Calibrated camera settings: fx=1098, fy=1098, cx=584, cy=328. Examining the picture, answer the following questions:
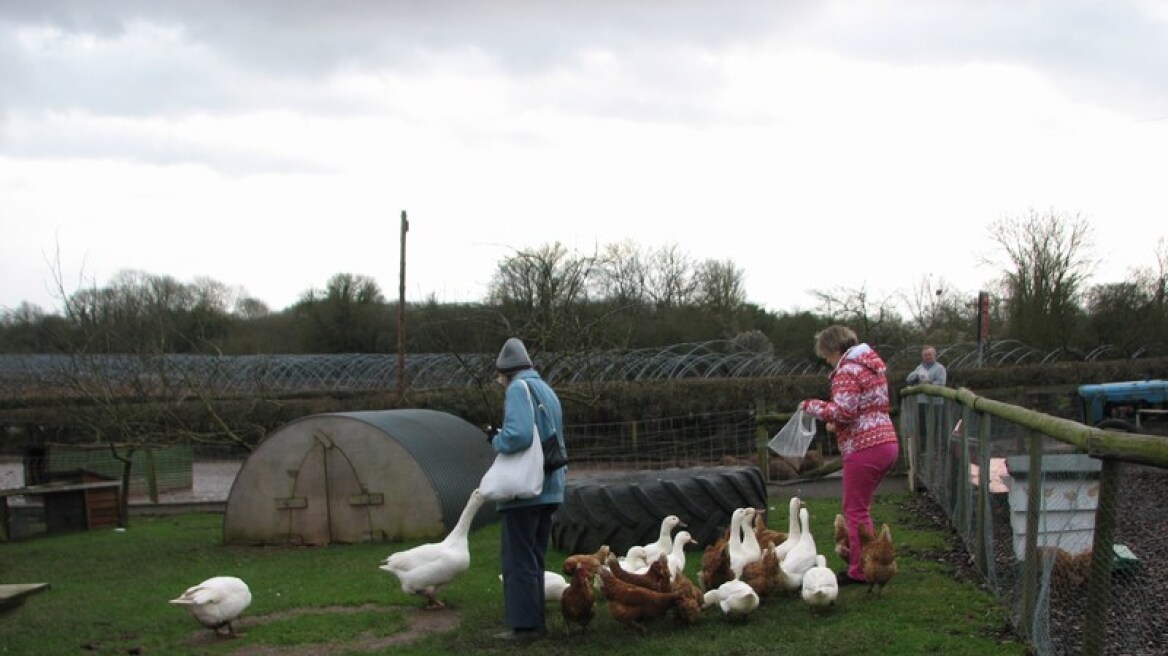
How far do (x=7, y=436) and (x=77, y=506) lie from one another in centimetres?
1457

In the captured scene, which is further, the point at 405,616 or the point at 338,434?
the point at 338,434

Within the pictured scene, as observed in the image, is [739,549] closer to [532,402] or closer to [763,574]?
[763,574]

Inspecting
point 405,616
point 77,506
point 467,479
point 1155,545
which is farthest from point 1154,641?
point 77,506

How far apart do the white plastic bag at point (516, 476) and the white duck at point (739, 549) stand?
166 cm

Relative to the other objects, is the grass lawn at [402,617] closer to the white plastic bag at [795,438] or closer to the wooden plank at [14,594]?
the wooden plank at [14,594]

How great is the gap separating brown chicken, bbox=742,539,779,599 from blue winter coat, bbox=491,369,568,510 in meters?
1.47

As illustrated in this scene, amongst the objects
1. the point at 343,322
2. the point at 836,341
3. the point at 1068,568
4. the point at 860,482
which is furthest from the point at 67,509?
the point at 343,322

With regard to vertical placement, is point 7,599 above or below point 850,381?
below

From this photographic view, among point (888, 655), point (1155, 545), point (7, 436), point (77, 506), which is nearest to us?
point (888, 655)

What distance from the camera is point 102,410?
59.7ft

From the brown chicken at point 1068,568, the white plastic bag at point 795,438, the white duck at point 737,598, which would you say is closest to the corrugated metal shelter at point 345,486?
the white plastic bag at point 795,438

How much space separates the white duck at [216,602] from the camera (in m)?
7.88

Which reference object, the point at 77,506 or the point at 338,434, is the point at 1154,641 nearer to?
the point at 338,434

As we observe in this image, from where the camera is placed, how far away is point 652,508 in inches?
417
